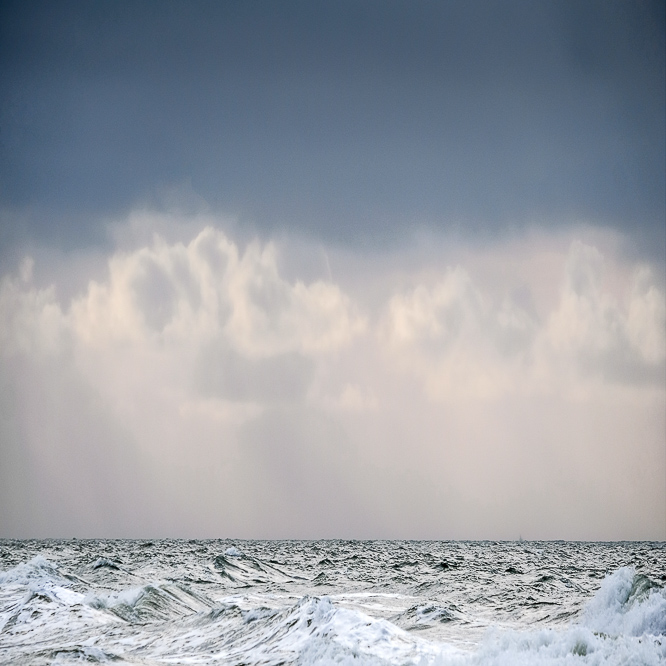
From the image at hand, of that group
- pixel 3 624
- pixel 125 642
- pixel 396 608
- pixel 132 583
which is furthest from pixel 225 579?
pixel 125 642

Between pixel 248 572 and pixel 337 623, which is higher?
pixel 337 623

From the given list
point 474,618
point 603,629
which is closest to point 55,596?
point 474,618

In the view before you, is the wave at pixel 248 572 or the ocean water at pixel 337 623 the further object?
the wave at pixel 248 572

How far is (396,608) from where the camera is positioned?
24047mm

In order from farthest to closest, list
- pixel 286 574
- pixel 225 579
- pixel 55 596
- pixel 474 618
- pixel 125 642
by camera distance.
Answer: pixel 286 574 < pixel 225 579 < pixel 55 596 < pixel 474 618 < pixel 125 642

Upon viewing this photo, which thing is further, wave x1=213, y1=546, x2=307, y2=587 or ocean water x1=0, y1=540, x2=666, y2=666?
wave x1=213, y1=546, x2=307, y2=587

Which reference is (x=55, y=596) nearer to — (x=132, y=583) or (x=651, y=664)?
(x=132, y=583)

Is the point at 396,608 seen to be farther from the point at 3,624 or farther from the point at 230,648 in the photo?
the point at 3,624

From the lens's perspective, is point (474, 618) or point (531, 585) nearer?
point (474, 618)

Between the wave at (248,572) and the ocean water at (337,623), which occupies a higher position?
the ocean water at (337,623)

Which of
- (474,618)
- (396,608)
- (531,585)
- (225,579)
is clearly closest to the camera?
(474,618)

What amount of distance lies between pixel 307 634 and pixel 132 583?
64.4ft

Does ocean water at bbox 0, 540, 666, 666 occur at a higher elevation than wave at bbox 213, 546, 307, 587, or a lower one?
higher

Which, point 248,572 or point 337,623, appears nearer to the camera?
point 337,623
